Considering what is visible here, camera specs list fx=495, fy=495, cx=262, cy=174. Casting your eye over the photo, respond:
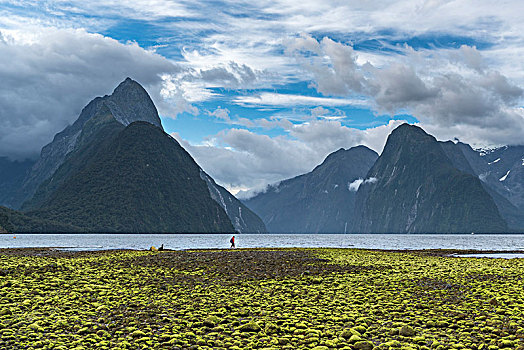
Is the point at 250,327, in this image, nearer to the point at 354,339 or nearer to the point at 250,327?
the point at 250,327

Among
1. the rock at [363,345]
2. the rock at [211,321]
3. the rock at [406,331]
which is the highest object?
the rock at [406,331]

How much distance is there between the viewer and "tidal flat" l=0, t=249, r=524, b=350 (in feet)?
53.6

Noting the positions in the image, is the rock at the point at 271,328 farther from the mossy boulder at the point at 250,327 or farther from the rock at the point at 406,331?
the rock at the point at 406,331

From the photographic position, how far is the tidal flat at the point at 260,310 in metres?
16.3

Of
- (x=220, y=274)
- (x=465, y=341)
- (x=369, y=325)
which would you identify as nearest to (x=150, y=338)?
(x=369, y=325)

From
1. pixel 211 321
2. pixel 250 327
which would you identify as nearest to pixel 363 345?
pixel 250 327

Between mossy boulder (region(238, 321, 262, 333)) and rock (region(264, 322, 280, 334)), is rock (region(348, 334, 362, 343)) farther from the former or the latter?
mossy boulder (region(238, 321, 262, 333))

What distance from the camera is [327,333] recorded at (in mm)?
17172

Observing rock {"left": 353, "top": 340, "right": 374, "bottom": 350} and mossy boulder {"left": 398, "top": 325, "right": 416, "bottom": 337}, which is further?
mossy boulder {"left": 398, "top": 325, "right": 416, "bottom": 337}

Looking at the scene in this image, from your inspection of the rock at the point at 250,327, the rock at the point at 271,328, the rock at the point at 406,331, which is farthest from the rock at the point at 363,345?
the rock at the point at 250,327

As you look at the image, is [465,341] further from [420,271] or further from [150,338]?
[420,271]

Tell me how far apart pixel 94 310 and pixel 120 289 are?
6.08 meters

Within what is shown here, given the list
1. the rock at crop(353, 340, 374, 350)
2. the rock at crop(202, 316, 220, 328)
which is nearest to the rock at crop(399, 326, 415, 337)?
the rock at crop(353, 340, 374, 350)

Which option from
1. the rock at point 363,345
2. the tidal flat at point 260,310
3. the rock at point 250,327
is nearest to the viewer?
the rock at point 363,345
